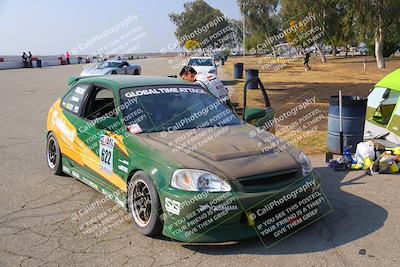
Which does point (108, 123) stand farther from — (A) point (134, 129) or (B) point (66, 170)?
(B) point (66, 170)

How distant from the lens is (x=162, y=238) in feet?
14.3

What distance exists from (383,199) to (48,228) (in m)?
3.97

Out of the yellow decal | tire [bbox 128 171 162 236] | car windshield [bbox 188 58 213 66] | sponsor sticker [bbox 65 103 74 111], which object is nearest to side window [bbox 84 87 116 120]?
the yellow decal

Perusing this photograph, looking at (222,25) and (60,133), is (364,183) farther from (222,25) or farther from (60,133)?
(222,25)

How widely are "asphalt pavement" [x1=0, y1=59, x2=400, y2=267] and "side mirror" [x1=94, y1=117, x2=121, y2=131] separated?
0.95 m

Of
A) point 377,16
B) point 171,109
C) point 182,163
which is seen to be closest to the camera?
point 182,163

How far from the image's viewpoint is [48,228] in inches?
183

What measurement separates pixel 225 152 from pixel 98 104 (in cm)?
241

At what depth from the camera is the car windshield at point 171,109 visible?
5074 mm

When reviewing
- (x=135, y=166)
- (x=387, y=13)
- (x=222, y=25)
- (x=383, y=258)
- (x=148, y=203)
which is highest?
(x=222, y=25)

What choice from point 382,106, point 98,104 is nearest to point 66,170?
point 98,104

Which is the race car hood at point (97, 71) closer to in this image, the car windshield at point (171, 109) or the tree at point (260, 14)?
the car windshield at point (171, 109)

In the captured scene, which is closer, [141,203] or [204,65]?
[141,203]

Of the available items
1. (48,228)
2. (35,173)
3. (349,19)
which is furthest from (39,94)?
(349,19)
